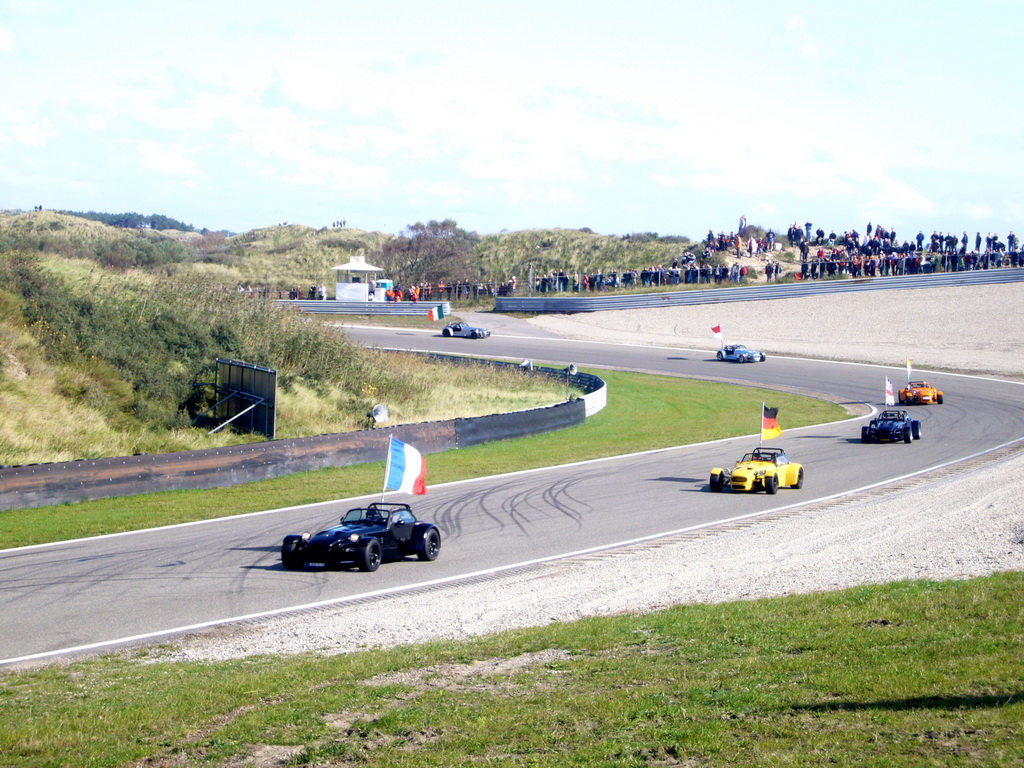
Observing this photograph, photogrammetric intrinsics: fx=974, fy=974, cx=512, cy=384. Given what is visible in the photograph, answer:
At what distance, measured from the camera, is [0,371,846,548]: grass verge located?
1744 cm

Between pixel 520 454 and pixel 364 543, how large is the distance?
1234cm

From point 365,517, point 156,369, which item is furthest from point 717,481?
point 156,369

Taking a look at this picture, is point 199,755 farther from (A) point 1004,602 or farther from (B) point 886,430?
(B) point 886,430

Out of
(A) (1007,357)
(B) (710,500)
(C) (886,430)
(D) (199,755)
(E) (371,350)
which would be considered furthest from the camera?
(A) (1007,357)

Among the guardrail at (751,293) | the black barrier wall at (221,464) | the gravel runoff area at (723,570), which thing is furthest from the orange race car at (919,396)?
the guardrail at (751,293)

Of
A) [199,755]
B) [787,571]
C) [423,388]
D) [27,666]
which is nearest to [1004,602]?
[787,571]

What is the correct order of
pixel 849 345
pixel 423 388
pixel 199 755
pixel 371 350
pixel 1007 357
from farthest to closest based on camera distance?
1. pixel 849 345
2. pixel 1007 357
3. pixel 371 350
4. pixel 423 388
5. pixel 199 755

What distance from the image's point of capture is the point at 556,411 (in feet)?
101

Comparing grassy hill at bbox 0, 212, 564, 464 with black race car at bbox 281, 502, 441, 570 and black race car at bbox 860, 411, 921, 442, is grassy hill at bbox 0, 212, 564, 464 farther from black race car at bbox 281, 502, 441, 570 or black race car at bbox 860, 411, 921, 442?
black race car at bbox 860, 411, 921, 442

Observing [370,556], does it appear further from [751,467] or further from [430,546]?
[751,467]

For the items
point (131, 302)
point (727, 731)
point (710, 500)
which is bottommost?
point (710, 500)

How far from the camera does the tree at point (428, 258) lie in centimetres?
8619

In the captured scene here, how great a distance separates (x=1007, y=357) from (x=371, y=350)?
31612 mm

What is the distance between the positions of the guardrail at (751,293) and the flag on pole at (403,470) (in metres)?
52.4
